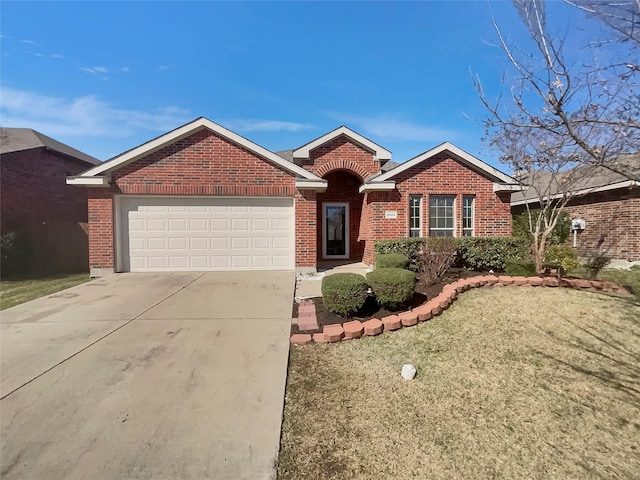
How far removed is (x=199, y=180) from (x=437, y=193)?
7880 millimetres

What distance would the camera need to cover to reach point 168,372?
11.9 feet

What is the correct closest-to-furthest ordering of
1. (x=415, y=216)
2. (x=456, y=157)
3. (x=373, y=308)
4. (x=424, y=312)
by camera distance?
1. (x=424, y=312)
2. (x=373, y=308)
3. (x=456, y=157)
4. (x=415, y=216)

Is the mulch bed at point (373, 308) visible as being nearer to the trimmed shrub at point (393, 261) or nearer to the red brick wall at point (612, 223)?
the trimmed shrub at point (393, 261)

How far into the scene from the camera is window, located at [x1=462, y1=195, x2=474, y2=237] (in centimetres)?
1116

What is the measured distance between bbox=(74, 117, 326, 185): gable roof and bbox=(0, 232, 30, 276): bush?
3869mm

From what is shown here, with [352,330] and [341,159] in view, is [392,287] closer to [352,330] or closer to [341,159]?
[352,330]

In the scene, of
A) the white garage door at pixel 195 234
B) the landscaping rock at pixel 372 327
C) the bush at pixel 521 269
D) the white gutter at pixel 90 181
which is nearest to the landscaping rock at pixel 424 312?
the landscaping rock at pixel 372 327

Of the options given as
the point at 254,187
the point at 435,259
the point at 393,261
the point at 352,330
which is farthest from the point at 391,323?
the point at 254,187

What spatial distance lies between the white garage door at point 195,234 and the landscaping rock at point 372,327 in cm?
568

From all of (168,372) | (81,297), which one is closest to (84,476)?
(168,372)

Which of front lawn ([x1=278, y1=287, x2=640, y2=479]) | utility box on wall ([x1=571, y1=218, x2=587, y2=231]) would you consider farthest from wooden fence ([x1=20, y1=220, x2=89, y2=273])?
utility box on wall ([x1=571, y1=218, x2=587, y2=231])

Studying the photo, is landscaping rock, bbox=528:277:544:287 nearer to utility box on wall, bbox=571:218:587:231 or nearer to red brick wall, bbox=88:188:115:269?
utility box on wall, bbox=571:218:587:231

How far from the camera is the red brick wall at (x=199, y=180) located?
940 centimetres

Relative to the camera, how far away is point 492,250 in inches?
350
